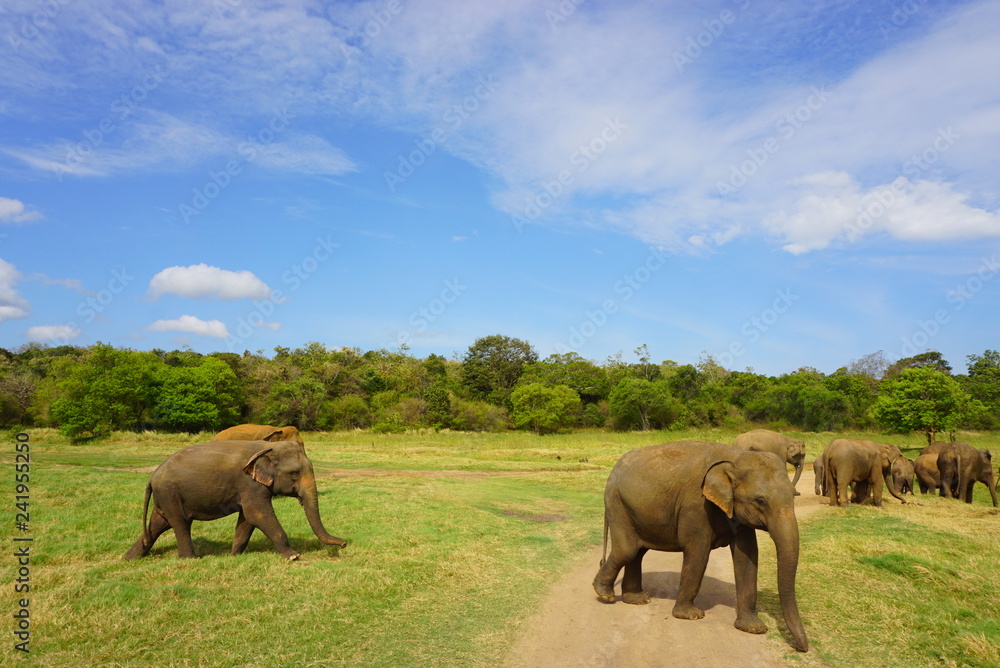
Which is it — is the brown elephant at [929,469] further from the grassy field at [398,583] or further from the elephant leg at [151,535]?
the elephant leg at [151,535]

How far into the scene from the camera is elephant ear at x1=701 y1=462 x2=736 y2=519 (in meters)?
8.01

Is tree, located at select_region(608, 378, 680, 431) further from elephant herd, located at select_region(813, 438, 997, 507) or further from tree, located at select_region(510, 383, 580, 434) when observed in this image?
elephant herd, located at select_region(813, 438, 997, 507)

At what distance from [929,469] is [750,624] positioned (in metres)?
22.2

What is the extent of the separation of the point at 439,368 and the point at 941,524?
2907 inches

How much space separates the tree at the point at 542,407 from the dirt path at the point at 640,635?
2097 inches

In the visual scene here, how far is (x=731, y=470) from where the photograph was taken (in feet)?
26.9

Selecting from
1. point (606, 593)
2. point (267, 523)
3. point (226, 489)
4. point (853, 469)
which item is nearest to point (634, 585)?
point (606, 593)

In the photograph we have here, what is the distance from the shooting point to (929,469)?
24.7 m

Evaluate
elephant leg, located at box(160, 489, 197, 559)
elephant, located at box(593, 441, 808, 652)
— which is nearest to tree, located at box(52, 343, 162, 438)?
elephant leg, located at box(160, 489, 197, 559)

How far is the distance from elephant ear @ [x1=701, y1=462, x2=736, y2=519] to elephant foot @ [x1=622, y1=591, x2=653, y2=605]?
234 centimetres

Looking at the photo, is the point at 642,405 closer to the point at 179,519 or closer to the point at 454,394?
the point at 454,394

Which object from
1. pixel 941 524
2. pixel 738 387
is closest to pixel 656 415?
pixel 738 387

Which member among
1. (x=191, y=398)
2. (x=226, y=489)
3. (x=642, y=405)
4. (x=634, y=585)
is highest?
(x=642, y=405)

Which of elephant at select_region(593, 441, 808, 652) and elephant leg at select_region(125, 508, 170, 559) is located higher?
elephant at select_region(593, 441, 808, 652)
